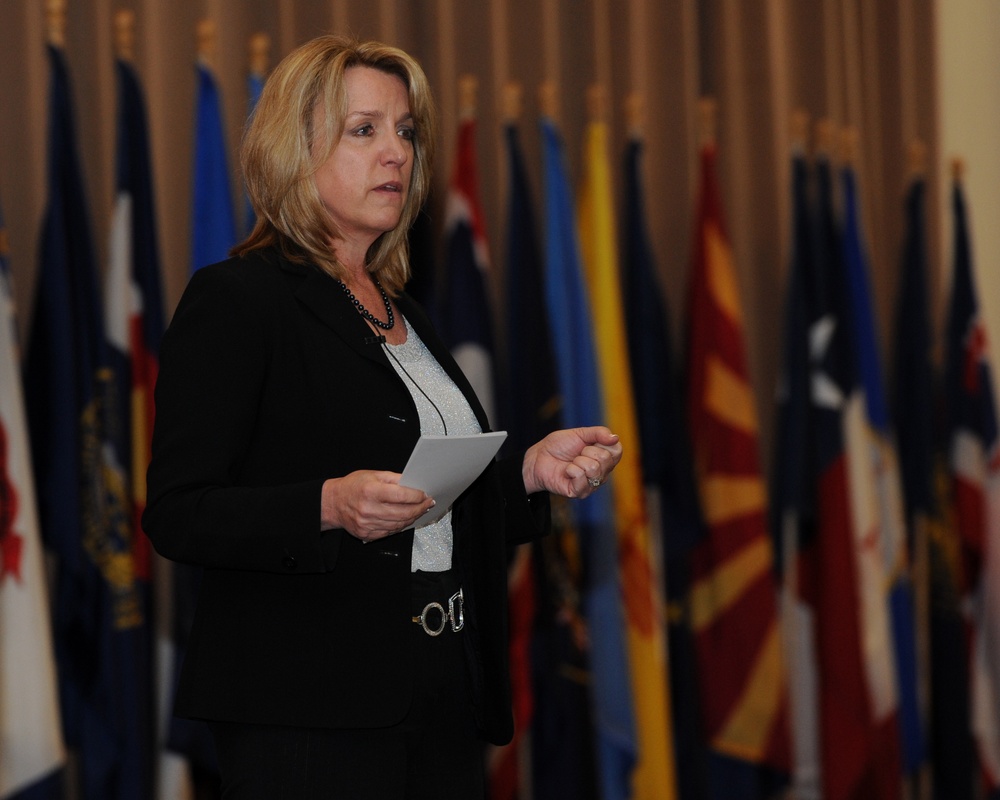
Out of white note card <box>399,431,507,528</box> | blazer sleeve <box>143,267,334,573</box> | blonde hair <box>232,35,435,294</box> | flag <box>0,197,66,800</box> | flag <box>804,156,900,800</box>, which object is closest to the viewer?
white note card <box>399,431,507,528</box>

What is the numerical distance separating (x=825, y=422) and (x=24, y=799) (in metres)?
2.90

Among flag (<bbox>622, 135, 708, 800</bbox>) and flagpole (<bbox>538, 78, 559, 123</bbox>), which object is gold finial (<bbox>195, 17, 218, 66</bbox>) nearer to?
flagpole (<bbox>538, 78, 559, 123</bbox>)

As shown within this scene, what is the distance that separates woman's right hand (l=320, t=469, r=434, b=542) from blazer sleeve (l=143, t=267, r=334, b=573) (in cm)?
2

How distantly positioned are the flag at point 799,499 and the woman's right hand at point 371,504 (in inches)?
119

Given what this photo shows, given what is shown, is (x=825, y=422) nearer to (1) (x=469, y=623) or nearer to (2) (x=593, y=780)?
(2) (x=593, y=780)

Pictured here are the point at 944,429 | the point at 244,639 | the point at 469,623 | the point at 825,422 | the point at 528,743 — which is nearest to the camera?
the point at 244,639

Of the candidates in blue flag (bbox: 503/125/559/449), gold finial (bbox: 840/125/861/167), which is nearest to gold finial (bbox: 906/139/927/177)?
gold finial (bbox: 840/125/861/167)

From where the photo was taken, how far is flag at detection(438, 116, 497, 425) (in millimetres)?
3816

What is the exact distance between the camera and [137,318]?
3.45 m

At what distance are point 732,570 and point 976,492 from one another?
116 centimetres

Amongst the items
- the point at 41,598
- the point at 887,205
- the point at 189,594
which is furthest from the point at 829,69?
the point at 41,598

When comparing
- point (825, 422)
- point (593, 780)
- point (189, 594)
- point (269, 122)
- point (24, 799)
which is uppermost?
point (269, 122)

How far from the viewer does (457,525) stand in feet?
6.19

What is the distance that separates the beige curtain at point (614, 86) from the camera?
362 cm
